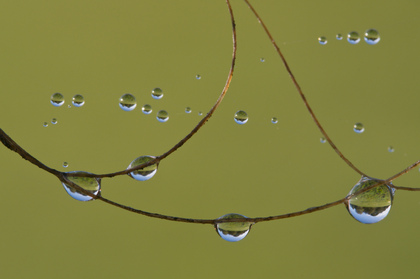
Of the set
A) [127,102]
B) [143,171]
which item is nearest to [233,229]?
[143,171]

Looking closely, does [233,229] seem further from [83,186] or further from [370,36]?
[370,36]

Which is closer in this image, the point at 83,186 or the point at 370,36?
the point at 83,186

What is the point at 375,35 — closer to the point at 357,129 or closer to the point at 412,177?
the point at 357,129

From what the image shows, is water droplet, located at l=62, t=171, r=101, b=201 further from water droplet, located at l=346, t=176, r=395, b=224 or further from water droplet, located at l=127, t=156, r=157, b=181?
water droplet, located at l=346, t=176, r=395, b=224

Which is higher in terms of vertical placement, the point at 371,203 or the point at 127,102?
the point at 127,102

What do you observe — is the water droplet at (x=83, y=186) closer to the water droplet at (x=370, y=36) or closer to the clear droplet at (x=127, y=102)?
the clear droplet at (x=127, y=102)

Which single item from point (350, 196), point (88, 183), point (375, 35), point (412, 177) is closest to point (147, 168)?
point (88, 183)

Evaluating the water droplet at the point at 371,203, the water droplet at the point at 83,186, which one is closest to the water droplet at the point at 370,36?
the water droplet at the point at 371,203

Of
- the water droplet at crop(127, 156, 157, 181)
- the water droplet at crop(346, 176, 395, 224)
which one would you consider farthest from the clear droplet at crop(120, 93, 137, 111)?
the water droplet at crop(346, 176, 395, 224)
